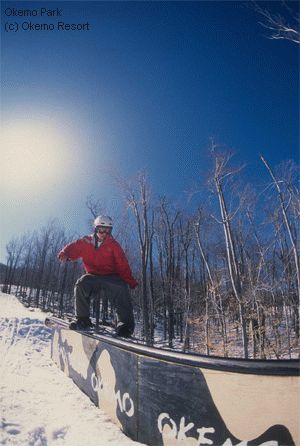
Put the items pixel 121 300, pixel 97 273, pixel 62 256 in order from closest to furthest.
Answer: pixel 121 300 → pixel 62 256 → pixel 97 273

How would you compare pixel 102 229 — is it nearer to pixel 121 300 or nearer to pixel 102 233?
pixel 102 233

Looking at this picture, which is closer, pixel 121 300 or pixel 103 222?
pixel 121 300

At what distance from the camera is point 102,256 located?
396 cm

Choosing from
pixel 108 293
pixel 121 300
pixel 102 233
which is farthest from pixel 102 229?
pixel 121 300

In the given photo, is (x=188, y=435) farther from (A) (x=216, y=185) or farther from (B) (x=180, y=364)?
(A) (x=216, y=185)

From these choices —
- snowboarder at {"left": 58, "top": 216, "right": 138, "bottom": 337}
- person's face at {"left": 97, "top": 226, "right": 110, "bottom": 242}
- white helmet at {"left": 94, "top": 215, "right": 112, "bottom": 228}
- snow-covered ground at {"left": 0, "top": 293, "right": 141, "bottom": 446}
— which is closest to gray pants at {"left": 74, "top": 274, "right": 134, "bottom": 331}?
snowboarder at {"left": 58, "top": 216, "right": 138, "bottom": 337}

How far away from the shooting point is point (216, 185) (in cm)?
1995

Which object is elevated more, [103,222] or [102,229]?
[103,222]

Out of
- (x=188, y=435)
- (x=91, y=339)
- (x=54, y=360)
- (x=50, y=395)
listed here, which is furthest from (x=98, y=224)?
(x=188, y=435)

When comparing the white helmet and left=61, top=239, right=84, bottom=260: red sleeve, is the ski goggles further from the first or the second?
left=61, top=239, right=84, bottom=260: red sleeve

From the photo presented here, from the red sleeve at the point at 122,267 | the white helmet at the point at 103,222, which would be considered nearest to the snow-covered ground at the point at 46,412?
the red sleeve at the point at 122,267

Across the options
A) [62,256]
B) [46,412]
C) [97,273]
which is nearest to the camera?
[46,412]

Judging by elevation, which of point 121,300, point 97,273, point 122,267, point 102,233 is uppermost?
point 102,233

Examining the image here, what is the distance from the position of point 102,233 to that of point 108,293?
3.24 feet
